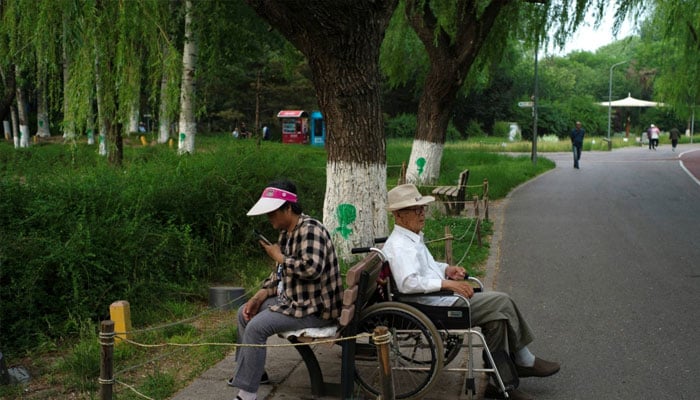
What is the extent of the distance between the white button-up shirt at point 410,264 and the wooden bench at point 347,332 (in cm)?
12

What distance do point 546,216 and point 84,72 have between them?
31.3ft

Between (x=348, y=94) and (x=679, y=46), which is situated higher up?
(x=679, y=46)

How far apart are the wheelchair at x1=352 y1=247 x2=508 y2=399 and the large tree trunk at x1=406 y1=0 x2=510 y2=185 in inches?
491

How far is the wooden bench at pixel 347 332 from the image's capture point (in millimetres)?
4992

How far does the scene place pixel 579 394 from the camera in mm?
5801

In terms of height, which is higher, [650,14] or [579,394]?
[650,14]

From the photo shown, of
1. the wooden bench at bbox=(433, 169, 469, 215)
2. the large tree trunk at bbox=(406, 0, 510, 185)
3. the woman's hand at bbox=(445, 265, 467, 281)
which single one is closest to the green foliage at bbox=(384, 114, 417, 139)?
the large tree trunk at bbox=(406, 0, 510, 185)

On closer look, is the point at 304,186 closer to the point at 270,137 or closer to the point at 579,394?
the point at 579,394

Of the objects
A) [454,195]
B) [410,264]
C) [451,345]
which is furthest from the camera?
[454,195]

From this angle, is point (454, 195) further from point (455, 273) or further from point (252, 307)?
point (252, 307)

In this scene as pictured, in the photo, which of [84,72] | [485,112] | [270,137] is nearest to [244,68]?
[270,137]

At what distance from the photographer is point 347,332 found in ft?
16.8

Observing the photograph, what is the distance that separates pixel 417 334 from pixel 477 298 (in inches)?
20.2

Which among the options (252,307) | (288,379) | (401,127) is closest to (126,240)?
(288,379)
